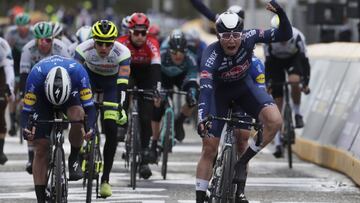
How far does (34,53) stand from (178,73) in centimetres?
190

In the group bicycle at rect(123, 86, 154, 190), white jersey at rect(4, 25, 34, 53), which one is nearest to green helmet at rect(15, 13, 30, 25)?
white jersey at rect(4, 25, 34, 53)

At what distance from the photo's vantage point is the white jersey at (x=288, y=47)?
17.5 m

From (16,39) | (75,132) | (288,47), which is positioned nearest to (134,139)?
(75,132)

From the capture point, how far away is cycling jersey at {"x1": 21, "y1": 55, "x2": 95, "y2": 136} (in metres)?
11.4

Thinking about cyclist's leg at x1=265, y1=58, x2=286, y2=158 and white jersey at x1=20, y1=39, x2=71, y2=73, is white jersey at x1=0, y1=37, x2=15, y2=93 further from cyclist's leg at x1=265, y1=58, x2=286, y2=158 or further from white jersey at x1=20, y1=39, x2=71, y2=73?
cyclist's leg at x1=265, y1=58, x2=286, y2=158

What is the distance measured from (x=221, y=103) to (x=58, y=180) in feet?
5.66

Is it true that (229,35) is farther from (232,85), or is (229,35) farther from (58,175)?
(58,175)

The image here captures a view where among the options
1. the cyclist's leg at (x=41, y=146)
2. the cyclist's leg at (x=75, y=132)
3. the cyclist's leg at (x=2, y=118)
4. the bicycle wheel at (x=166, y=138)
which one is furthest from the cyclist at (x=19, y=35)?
the cyclist's leg at (x=41, y=146)

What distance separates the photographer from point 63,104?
11.6m

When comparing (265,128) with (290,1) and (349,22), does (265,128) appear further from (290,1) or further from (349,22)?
(290,1)

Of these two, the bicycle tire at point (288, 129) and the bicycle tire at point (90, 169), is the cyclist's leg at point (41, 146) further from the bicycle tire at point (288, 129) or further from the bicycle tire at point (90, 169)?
the bicycle tire at point (288, 129)

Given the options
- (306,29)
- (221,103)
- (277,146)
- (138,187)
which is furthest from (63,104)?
(306,29)

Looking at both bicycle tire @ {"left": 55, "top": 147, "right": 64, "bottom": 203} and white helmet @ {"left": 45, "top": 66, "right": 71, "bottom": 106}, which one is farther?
white helmet @ {"left": 45, "top": 66, "right": 71, "bottom": 106}

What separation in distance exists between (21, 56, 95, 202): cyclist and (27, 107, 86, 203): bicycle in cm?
10
